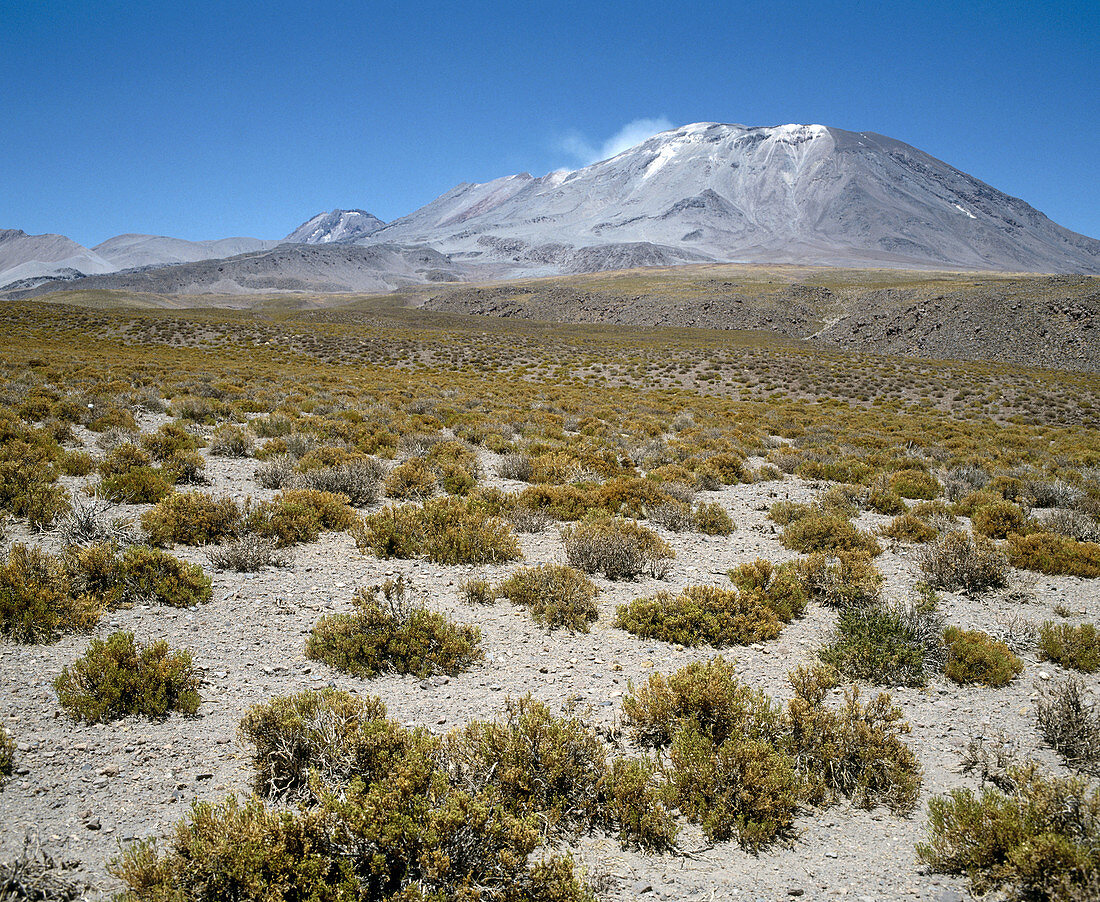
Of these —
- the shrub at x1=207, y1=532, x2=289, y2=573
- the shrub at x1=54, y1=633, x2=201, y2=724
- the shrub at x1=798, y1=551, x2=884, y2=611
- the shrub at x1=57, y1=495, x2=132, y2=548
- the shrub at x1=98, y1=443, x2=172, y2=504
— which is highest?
the shrub at x1=98, y1=443, x2=172, y2=504

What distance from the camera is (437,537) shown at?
7.58 metres

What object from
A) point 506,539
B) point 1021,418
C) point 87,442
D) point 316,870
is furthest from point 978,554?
point 1021,418

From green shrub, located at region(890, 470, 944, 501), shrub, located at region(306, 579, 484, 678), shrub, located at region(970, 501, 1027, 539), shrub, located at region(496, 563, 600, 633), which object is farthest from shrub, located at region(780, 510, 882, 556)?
shrub, located at region(306, 579, 484, 678)

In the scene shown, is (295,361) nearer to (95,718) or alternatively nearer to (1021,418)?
(95,718)

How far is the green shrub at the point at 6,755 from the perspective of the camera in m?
3.45

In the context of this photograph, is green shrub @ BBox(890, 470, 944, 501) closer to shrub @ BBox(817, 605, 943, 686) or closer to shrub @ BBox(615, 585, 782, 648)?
shrub @ BBox(817, 605, 943, 686)

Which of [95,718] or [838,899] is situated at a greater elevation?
[95,718]

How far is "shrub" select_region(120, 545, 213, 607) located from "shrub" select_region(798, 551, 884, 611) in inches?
272

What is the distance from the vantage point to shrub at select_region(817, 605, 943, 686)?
528 centimetres

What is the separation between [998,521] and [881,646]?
19.4 feet

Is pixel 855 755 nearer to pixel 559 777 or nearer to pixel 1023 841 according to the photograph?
pixel 1023 841

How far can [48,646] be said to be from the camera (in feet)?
15.5

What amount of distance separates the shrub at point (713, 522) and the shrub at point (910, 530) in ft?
8.16

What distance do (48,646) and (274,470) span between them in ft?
Result: 17.6
